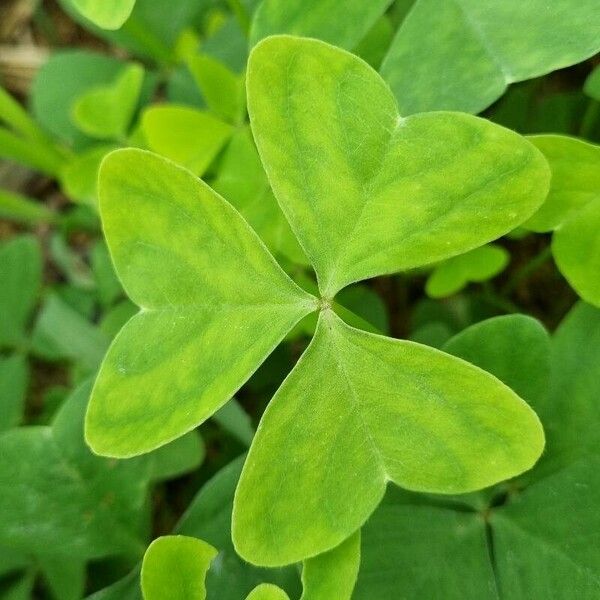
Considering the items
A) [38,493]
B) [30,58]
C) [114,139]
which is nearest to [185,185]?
[38,493]

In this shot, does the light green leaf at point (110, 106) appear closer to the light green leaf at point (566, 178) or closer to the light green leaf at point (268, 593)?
the light green leaf at point (566, 178)

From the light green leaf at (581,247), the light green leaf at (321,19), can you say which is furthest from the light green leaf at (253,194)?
the light green leaf at (581,247)

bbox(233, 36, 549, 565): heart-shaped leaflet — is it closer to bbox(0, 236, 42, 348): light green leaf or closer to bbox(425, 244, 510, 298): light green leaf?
bbox(425, 244, 510, 298): light green leaf

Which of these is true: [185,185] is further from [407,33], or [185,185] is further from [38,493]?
[38,493]

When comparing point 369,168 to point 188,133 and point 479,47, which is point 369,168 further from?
point 188,133

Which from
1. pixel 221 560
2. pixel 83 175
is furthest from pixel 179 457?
pixel 83 175

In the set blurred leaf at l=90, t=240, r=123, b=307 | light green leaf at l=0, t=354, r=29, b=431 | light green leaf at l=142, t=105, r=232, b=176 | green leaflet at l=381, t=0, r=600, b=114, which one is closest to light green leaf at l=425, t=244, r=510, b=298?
green leaflet at l=381, t=0, r=600, b=114
